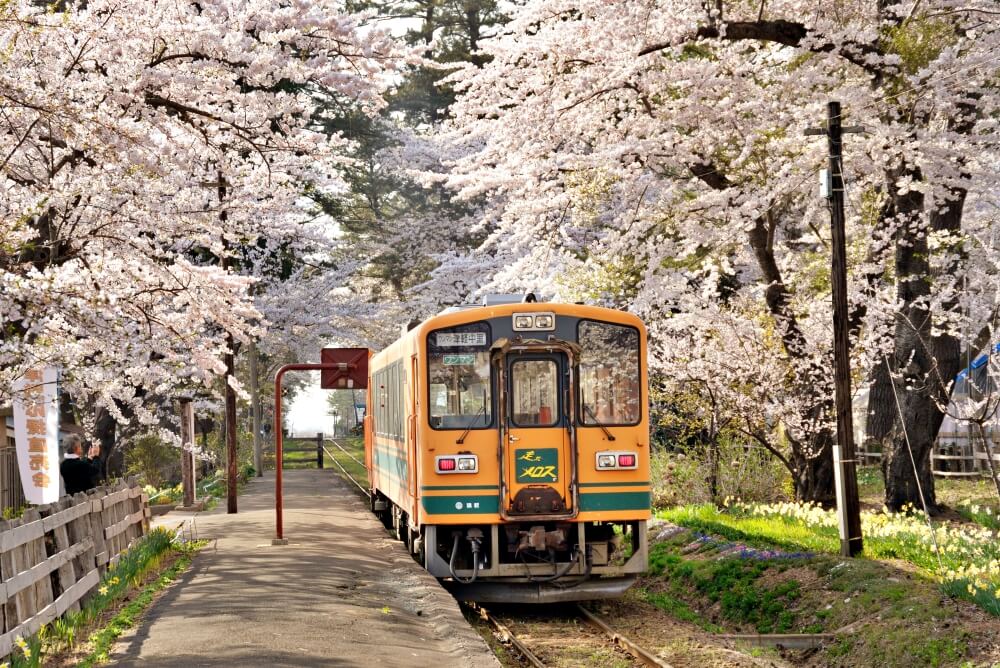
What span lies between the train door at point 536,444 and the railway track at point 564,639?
116cm

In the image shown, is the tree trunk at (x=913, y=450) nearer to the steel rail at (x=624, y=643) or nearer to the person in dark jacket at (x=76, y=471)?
the steel rail at (x=624, y=643)

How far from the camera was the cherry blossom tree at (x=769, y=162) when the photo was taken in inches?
587

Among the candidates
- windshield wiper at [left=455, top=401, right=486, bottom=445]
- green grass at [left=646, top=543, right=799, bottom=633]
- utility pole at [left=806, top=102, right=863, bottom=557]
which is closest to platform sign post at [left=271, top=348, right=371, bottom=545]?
windshield wiper at [left=455, top=401, right=486, bottom=445]

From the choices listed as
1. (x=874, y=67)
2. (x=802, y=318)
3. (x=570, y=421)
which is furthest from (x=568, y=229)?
(x=570, y=421)

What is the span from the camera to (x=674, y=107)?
658 inches

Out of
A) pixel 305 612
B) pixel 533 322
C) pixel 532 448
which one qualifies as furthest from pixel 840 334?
pixel 305 612

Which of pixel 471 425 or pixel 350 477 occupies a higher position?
pixel 471 425

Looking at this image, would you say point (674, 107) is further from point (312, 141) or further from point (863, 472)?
point (863, 472)

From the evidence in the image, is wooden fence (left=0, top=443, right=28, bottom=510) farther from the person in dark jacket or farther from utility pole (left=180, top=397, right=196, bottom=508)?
the person in dark jacket

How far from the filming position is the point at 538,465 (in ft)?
42.0

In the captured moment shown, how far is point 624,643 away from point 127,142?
20.5 ft

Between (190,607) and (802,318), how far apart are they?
11631 mm

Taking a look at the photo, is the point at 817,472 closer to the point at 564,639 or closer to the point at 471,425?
the point at 471,425

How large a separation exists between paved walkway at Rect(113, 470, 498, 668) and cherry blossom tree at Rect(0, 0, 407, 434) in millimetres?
2442
